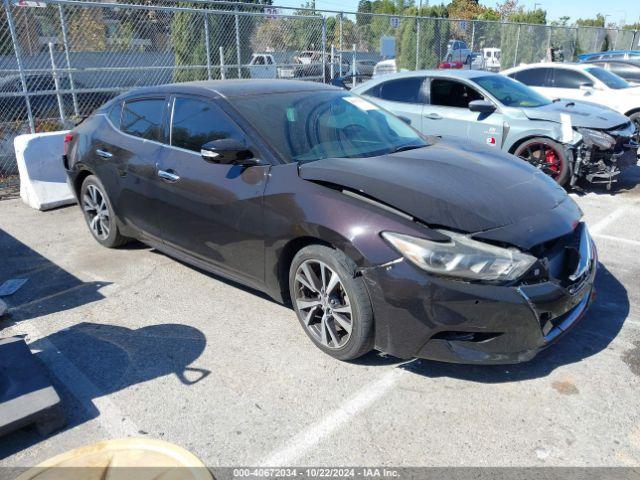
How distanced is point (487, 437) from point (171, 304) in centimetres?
255

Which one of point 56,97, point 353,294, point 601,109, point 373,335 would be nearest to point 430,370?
point 373,335

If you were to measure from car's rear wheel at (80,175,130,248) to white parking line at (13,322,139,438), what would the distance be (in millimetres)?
1467

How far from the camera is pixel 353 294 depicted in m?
3.04

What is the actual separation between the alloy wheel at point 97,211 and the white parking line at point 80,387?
1.58 meters

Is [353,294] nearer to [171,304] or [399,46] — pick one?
[171,304]

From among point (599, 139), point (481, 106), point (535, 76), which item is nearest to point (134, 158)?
point (481, 106)

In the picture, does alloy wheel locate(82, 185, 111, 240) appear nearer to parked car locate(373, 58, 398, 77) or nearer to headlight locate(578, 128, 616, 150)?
headlight locate(578, 128, 616, 150)

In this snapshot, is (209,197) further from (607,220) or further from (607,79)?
(607,79)

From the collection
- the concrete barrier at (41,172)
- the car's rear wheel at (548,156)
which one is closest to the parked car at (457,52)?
the car's rear wheel at (548,156)

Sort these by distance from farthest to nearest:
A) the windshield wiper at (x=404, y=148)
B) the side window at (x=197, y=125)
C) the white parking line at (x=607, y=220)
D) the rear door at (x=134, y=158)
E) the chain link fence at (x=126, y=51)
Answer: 1. the chain link fence at (x=126, y=51)
2. the white parking line at (x=607, y=220)
3. the rear door at (x=134, y=158)
4. the windshield wiper at (x=404, y=148)
5. the side window at (x=197, y=125)

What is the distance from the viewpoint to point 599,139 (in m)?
6.85

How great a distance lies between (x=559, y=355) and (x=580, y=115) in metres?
4.97

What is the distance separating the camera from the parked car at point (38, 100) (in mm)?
8656

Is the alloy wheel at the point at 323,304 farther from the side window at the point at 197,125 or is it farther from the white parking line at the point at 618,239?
the white parking line at the point at 618,239
